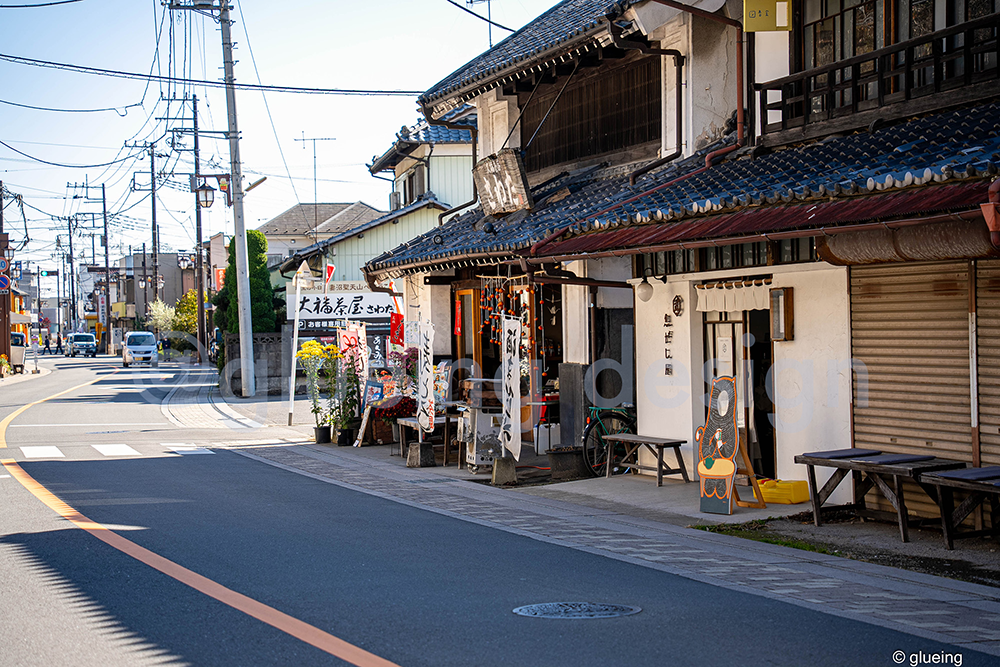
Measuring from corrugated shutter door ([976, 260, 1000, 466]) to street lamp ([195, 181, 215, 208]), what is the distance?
31.4 meters

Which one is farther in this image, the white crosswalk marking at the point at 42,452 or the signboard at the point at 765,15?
the white crosswalk marking at the point at 42,452

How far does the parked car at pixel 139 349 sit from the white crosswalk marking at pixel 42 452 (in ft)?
147

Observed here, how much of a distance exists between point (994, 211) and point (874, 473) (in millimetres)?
3218

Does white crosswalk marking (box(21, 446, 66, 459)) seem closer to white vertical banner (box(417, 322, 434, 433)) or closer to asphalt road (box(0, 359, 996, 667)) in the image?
asphalt road (box(0, 359, 996, 667))

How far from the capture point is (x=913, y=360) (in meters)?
9.98

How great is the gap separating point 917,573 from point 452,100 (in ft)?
47.1

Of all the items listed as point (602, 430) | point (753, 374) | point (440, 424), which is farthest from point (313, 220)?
point (753, 374)

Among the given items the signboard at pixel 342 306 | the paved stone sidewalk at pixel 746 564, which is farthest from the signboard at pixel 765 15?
the signboard at pixel 342 306

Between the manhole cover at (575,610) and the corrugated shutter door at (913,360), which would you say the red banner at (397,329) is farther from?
the manhole cover at (575,610)

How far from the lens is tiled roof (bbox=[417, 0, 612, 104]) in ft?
51.0

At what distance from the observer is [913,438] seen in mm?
10023

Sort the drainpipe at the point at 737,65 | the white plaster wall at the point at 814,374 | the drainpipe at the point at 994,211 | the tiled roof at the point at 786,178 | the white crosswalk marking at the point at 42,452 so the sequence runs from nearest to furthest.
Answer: the drainpipe at the point at 994,211
the tiled roof at the point at 786,178
the white plaster wall at the point at 814,374
the drainpipe at the point at 737,65
the white crosswalk marking at the point at 42,452

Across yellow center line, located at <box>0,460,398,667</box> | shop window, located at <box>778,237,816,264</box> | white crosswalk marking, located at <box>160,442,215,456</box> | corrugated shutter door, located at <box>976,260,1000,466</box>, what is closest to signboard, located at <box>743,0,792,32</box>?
shop window, located at <box>778,237,816,264</box>

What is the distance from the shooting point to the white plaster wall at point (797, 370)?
432 inches
